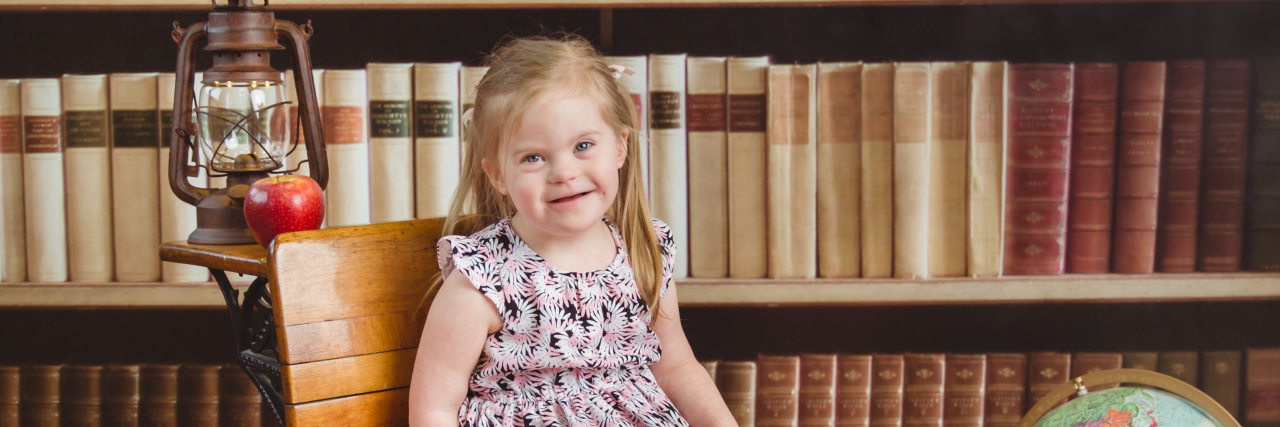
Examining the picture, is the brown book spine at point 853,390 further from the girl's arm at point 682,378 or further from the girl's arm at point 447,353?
the girl's arm at point 447,353

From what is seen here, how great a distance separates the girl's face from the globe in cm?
57

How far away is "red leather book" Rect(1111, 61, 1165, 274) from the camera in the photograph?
1124 mm

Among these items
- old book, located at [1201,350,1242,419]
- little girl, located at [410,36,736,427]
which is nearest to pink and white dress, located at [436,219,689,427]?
little girl, located at [410,36,736,427]

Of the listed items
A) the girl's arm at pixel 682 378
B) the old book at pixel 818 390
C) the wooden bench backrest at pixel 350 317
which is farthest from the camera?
the old book at pixel 818 390

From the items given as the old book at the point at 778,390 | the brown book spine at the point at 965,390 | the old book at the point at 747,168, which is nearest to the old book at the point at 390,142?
the old book at the point at 747,168

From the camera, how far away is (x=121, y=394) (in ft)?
4.01

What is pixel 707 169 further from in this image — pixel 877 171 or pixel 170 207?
pixel 170 207

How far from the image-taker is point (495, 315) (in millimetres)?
830

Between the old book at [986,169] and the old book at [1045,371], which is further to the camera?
the old book at [1045,371]

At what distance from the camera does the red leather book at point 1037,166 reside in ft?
3.67

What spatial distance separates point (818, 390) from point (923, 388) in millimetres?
Answer: 147

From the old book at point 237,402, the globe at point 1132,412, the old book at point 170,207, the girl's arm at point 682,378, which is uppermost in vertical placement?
the old book at point 170,207

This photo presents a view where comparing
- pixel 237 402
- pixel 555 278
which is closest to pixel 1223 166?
pixel 555 278

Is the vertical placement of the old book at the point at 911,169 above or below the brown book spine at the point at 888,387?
above
